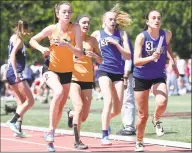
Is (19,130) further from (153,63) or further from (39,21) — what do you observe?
(39,21)

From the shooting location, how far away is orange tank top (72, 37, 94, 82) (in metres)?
13.0

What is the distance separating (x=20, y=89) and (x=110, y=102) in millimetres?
2966

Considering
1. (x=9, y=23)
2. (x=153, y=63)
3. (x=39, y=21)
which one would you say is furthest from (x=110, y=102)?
(x=39, y=21)

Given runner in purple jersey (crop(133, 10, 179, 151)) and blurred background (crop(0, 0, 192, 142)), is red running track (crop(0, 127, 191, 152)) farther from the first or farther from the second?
blurred background (crop(0, 0, 192, 142))

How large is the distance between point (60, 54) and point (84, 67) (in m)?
1.20

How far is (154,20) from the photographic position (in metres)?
11.6

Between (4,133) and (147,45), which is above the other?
(147,45)

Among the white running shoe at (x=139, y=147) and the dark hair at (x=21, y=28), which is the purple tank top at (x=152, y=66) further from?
the dark hair at (x=21, y=28)

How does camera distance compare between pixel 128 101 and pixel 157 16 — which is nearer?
pixel 157 16

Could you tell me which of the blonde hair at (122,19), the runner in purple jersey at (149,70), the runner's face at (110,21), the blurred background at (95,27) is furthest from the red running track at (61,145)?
the blonde hair at (122,19)

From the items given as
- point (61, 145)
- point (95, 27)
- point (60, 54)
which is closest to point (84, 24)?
point (60, 54)

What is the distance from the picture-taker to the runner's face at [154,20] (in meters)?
11.6

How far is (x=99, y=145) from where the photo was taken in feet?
43.1

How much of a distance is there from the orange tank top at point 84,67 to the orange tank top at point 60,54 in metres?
0.90
